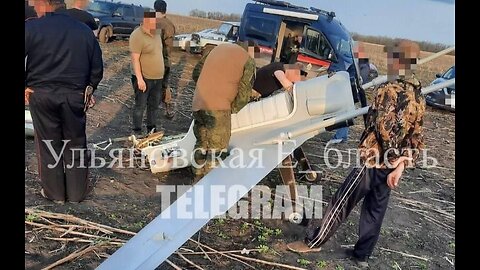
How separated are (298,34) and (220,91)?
6.46 meters

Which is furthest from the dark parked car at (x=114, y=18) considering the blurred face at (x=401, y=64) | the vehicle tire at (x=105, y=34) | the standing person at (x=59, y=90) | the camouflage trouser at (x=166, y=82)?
the blurred face at (x=401, y=64)

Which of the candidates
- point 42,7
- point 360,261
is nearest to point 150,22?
point 42,7

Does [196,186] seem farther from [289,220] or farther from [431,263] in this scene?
[431,263]

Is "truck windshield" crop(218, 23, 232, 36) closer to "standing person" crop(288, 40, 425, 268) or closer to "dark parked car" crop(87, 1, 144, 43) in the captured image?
"dark parked car" crop(87, 1, 144, 43)

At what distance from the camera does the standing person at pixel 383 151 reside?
11.2 ft

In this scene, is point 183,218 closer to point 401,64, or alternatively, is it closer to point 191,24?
point 401,64

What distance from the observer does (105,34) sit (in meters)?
15.1

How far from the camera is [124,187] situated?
4832 millimetres

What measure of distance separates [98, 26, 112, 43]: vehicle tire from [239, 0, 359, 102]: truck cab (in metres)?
5.80

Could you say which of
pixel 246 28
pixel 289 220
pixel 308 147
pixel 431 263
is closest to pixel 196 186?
pixel 289 220

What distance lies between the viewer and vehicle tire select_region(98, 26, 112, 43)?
15.0 m

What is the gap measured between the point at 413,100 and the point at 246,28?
793 cm

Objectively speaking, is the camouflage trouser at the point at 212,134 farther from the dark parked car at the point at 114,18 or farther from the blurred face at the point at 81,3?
the dark parked car at the point at 114,18

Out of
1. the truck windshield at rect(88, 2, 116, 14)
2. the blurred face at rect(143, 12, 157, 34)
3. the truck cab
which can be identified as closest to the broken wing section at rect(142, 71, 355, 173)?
the blurred face at rect(143, 12, 157, 34)
